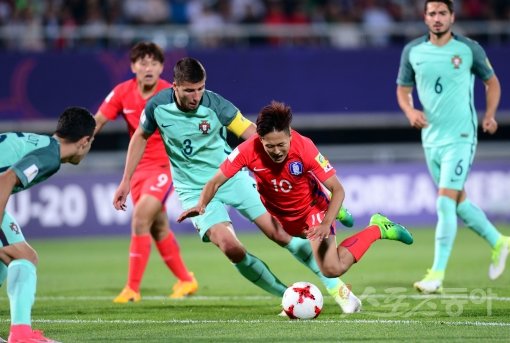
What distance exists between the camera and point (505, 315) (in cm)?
793

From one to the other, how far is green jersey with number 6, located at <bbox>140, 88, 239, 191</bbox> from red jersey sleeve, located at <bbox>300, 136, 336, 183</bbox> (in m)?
1.08

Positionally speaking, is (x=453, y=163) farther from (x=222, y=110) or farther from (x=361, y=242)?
(x=222, y=110)

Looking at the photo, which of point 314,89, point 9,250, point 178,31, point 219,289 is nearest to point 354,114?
point 314,89

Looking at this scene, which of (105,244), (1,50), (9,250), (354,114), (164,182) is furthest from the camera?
(354,114)

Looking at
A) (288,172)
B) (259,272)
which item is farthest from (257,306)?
(288,172)

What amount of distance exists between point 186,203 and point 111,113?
177cm

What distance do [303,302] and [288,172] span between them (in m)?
1.01

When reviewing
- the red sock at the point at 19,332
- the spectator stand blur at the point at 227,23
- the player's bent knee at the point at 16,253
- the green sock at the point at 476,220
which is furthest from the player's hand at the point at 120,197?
the spectator stand blur at the point at 227,23

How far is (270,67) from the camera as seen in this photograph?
755 inches

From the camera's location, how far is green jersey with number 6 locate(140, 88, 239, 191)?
8.75 metres

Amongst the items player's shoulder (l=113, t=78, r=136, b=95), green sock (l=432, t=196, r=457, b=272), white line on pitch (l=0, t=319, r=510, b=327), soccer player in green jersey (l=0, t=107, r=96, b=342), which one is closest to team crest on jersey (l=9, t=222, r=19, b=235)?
soccer player in green jersey (l=0, t=107, r=96, b=342)

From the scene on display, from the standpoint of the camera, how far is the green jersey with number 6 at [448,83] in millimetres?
10062

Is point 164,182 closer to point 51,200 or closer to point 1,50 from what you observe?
point 51,200

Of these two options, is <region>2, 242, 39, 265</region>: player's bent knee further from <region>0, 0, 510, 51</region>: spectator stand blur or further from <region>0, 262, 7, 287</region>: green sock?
<region>0, 0, 510, 51</region>: spectator stand blur
